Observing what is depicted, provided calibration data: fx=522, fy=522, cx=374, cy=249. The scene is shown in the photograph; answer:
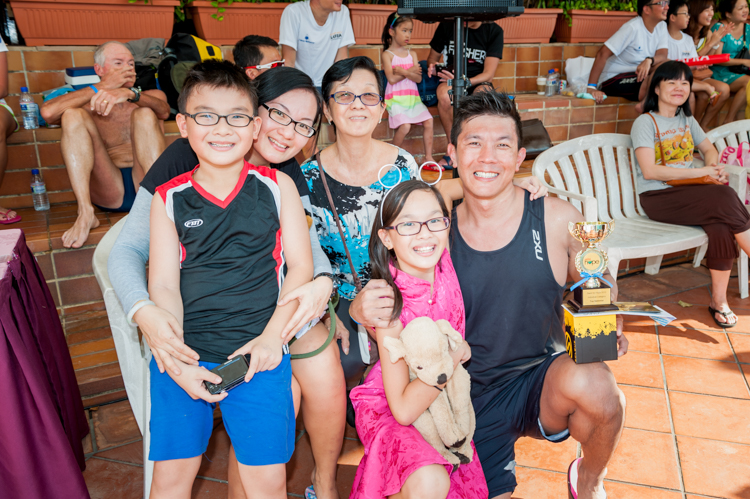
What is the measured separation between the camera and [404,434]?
55.2 inches

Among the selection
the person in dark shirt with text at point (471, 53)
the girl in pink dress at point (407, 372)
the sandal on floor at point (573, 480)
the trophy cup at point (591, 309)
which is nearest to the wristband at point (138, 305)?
the girl in pink dress at point (407, 372)

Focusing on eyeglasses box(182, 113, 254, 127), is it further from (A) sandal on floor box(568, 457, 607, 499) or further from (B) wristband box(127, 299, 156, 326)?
(A) sandal on floor box(568, 457, 607, 499)

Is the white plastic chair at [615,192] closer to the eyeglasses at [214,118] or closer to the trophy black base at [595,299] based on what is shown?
the trophy black base at [595,299]

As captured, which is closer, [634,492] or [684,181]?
[634,492]

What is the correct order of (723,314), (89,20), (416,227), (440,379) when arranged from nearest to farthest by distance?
(440,379) < (416,227) < (723,314) < (89,20)

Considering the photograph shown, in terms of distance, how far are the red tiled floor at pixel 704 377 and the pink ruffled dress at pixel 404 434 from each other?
145cm

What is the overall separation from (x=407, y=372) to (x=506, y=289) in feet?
1.48

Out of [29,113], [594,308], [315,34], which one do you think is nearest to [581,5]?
[315,34]

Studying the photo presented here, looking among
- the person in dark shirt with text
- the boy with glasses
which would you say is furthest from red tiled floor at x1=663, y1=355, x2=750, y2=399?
the person in dark shirt with text

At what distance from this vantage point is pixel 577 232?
148 cm

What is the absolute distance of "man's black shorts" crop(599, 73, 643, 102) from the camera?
16.3 ft

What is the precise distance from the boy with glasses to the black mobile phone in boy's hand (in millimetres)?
16

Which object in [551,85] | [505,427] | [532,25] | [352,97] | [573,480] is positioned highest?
[532,25]

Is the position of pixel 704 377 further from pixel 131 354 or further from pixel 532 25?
pixel 532 25
